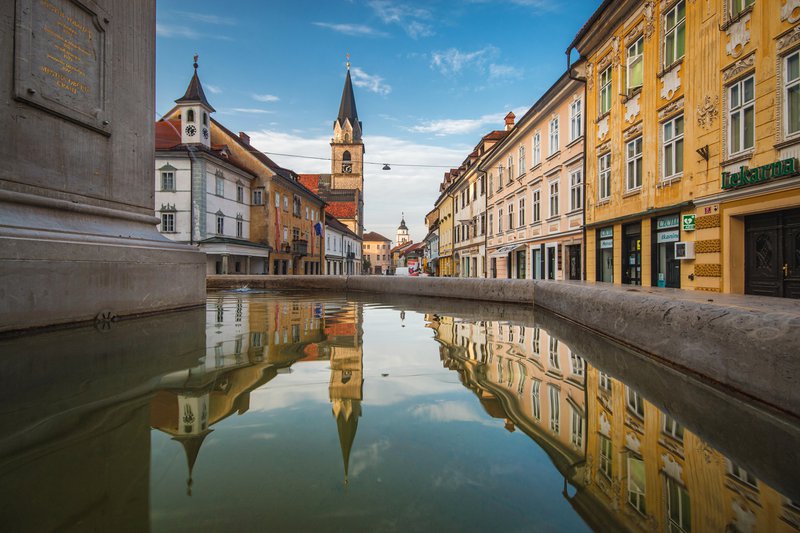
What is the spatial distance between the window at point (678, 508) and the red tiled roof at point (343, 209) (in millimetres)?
82142

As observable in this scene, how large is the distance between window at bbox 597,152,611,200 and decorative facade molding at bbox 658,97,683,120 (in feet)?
10.4

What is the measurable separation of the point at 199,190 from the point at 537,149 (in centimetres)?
2308

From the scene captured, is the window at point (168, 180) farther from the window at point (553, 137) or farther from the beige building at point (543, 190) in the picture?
the window at point (553, 137)

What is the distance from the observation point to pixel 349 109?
79750mm

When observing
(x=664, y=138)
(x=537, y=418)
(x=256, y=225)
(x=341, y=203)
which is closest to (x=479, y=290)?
(x=664, y=138)

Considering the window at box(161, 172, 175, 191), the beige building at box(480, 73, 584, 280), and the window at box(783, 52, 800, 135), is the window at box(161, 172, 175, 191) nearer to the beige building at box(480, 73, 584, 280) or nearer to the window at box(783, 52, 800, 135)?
the beige building at box(480, 73, 584, 280)

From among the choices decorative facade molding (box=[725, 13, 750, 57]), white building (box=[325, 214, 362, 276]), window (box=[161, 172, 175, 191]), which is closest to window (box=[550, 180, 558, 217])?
decorative facade molding (box=[725, 13, 750, 57])

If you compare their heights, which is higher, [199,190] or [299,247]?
[199,190]

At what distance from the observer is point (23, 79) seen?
5.61 m

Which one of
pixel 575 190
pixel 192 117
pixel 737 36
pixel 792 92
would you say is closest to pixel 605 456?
pixel 792 92

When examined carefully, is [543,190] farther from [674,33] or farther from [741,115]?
[741,115]

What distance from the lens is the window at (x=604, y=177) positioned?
630 inches

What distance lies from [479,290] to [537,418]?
999 cm

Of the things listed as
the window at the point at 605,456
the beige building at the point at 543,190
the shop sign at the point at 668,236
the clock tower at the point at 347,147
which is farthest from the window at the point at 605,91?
the clock tower at the point at 347,147
